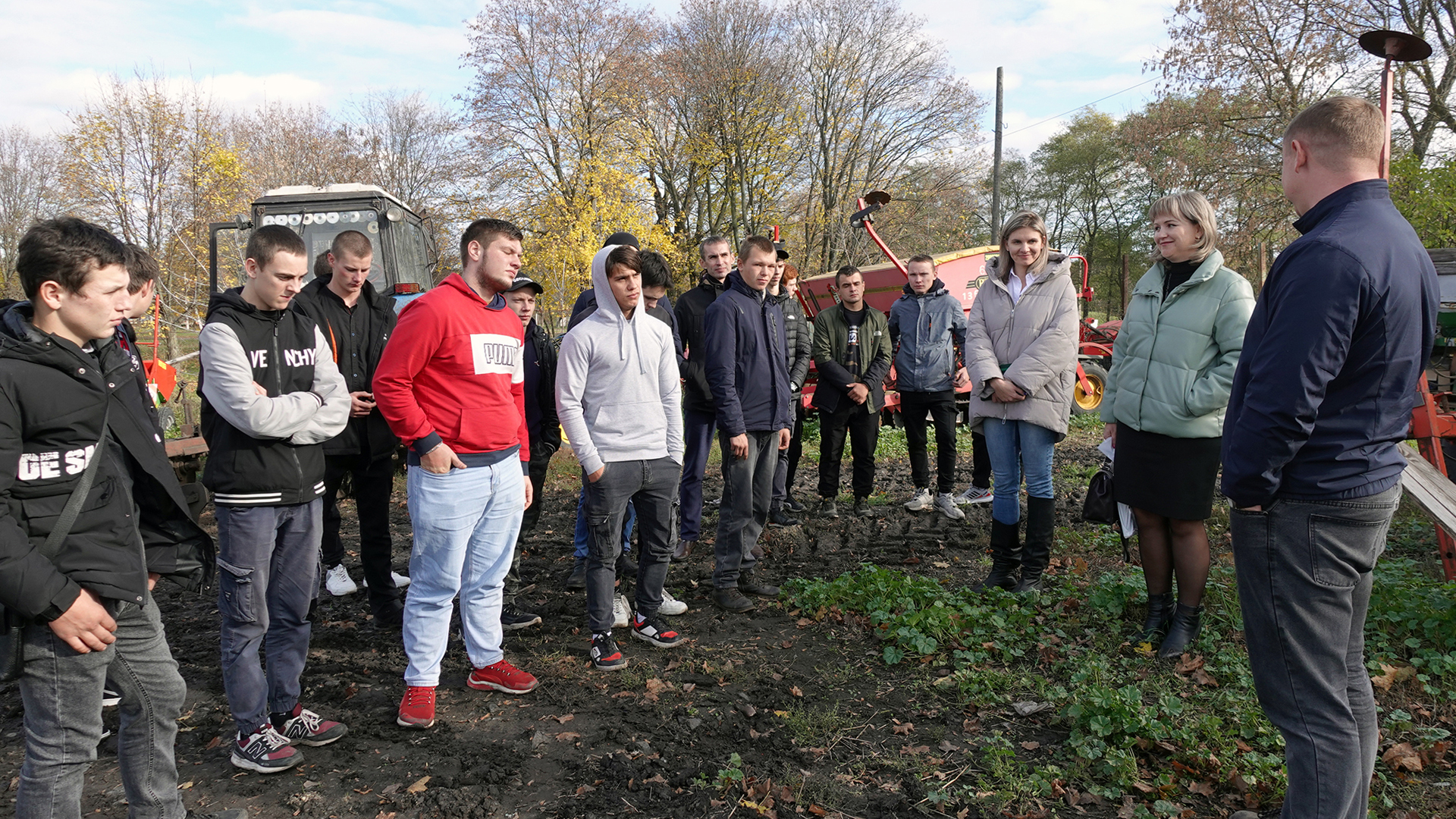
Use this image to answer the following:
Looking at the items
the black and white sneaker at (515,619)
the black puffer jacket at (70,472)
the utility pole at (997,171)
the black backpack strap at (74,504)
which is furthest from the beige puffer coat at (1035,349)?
the utility pole at (997,171)

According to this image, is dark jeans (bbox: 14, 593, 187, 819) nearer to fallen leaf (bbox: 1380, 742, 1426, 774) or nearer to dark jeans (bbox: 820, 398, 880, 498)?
fallen leaf (bbox: 1380, 742, 1426, 774)

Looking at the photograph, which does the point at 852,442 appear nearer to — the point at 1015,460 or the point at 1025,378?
the point at 1015,460

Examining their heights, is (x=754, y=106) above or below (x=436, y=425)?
above

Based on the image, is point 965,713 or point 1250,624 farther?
point 965,713

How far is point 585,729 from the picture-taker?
3361mm

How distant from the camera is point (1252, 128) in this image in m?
21.1

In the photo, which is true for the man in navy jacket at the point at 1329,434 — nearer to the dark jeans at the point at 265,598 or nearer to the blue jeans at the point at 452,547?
the blue jeans at the point at 452,547

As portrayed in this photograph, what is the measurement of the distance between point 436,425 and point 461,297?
54 centimetres

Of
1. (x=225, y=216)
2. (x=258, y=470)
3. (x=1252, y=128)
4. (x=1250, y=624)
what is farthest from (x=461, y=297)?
(x=1252, y=128)

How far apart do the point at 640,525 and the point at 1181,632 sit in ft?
8.69

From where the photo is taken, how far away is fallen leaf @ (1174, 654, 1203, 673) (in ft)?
11.8

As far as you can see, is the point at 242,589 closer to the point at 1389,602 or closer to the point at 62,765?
the point at 62,765

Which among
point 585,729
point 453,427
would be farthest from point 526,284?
point 585,729

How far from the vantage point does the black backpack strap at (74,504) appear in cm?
205
